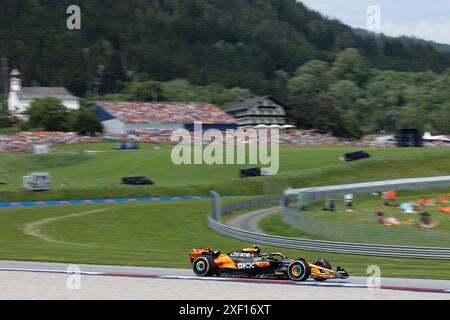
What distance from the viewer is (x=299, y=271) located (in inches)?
622

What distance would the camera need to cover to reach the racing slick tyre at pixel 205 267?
16.8 meters

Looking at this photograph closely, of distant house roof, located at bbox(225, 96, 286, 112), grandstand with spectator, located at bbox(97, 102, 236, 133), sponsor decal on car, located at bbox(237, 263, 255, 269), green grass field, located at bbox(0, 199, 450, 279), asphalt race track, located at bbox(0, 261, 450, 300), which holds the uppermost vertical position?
distant house roof, located at bbox(225, 96, 286, 112)

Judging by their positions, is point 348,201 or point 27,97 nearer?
point 348,201

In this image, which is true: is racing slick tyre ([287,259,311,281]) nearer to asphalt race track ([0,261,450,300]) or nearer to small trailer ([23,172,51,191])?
asphalt race track ([0,261,450,300])

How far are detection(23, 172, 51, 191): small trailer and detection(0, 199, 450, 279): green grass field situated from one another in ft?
22.8

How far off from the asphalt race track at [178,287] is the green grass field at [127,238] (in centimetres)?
240

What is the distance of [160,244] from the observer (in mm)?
27406

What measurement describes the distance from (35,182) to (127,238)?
20.7 meters

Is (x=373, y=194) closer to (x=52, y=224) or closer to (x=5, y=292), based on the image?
(x=52, y=224)

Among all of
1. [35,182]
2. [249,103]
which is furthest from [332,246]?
[249,103]

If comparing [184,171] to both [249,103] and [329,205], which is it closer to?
[329,205]

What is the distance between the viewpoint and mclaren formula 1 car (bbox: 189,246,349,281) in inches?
623

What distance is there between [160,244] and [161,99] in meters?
120

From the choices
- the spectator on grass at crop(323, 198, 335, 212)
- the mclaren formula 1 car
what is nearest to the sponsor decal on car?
the mclaren formula 1 car
